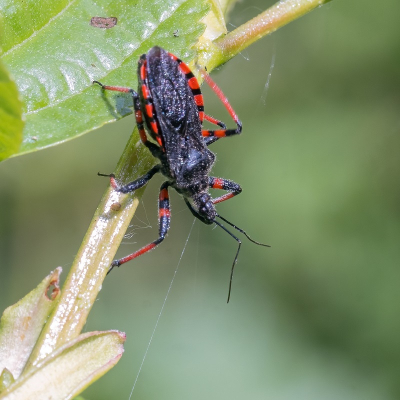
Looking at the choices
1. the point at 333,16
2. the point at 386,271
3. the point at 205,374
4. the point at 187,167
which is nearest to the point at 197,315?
the point at 205,374

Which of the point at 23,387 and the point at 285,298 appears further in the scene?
the point at 285,298

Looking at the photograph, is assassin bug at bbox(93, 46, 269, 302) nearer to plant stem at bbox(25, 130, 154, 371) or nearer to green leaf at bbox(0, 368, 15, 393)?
plant stem at bbox(25, 130, 154, 371)

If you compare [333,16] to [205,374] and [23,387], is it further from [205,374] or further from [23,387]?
[23,387]

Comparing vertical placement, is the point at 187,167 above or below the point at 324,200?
above

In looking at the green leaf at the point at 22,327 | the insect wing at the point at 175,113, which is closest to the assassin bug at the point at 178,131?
the insect wing at the point at 175,113

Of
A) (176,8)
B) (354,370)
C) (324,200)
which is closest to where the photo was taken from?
(176,8)

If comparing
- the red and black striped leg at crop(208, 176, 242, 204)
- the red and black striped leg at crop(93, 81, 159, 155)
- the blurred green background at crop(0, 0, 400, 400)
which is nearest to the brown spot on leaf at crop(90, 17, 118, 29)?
the red and black striped leg at crop(93, 81, 159, 155)
